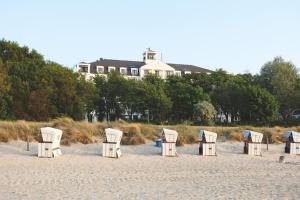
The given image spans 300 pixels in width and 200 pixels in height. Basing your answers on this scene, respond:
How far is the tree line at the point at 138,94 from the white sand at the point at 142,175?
25.0 m

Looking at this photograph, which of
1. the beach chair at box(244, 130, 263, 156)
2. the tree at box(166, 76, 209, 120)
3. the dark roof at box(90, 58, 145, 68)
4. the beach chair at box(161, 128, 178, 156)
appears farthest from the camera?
the dark roof at box(90, 58, 145, 68)

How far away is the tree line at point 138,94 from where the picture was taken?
4603cm

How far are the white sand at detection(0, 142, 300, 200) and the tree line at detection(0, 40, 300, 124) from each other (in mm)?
24969

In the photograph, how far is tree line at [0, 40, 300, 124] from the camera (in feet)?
151

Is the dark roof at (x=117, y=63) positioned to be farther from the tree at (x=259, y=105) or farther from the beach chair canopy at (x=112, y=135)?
the beach chair canopy at (x=112, y=135)

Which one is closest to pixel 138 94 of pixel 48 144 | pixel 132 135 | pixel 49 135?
pixel 132 135

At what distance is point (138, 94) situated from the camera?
61.4 meters

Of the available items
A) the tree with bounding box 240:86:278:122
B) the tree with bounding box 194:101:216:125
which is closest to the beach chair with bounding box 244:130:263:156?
the tree with bounding box 194:101:216:125

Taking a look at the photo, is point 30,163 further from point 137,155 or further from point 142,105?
point 142,105

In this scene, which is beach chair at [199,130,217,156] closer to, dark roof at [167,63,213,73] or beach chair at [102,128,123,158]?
beach chair at [102,128,123,158]

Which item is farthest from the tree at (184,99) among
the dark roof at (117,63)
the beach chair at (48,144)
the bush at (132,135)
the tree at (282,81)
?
the beach chair at (48,144)

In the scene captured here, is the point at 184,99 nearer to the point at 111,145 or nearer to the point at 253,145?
the point at 253,145

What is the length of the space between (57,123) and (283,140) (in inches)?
518

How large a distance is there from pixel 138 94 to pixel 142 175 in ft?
153
